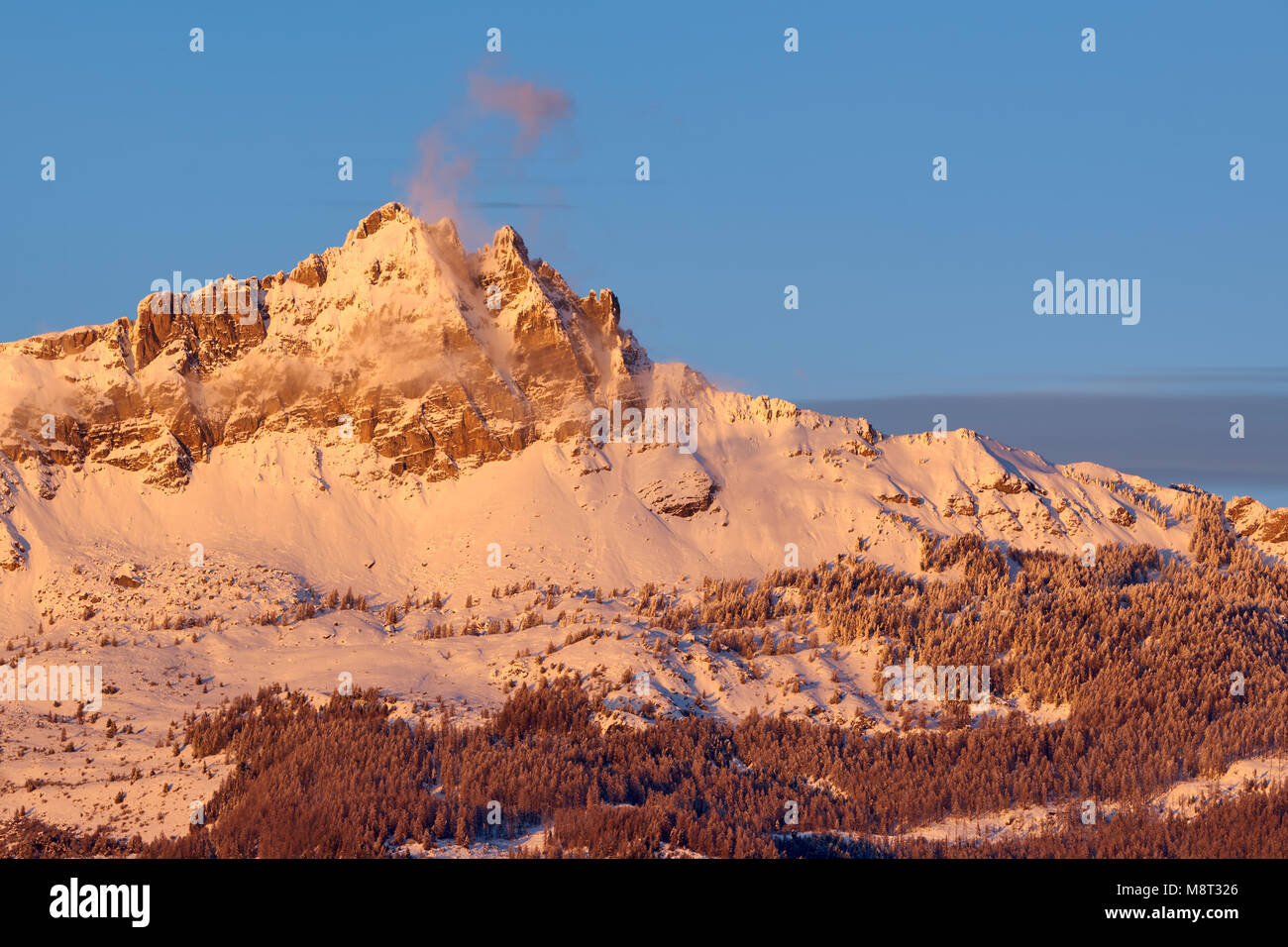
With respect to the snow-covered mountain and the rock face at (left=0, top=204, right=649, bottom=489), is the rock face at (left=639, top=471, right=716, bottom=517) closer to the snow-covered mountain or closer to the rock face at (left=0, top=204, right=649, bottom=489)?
the snow-covered mountain

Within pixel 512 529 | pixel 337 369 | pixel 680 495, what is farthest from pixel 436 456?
pixel 680 495

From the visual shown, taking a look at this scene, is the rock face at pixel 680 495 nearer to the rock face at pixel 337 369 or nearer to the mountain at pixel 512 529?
the mountain at pixel 512 529

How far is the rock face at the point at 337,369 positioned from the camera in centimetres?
9512

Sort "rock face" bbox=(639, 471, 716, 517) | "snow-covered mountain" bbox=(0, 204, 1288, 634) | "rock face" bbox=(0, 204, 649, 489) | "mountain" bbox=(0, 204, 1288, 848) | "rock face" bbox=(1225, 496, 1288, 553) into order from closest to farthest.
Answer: "mountain" bbox=(0, 204, 1288, 848), "snow-covered mountain" bbox=(0, 204, 1288, 634), "rock face" bbox=(639, 471, 716, 517), "rock face" bbox=(0, 204, 649, 489), "rock face" bbox=(1225, 496, 1288, 553)

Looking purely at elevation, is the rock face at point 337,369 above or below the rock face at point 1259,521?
above

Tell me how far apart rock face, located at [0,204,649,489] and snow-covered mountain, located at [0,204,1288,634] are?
15cm

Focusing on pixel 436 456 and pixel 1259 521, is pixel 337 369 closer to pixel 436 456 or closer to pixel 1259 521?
pixel 436 456

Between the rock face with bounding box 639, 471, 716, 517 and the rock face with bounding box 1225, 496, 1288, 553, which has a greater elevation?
the rock face with bounding box 639, 471, 716, 517

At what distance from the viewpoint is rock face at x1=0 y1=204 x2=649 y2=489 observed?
95125 mm

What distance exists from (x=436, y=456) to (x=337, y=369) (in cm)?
898

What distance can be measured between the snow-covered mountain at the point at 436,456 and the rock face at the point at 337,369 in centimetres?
15

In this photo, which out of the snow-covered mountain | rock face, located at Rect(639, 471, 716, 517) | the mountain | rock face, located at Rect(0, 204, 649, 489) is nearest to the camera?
the mountain

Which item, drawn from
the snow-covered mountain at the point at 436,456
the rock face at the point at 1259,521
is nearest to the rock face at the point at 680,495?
the snow-covered mountain at the point at 436,456

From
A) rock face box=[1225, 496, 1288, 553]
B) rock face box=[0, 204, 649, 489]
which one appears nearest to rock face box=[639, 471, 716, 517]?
rock face box=[0, 204, 649, 489]
